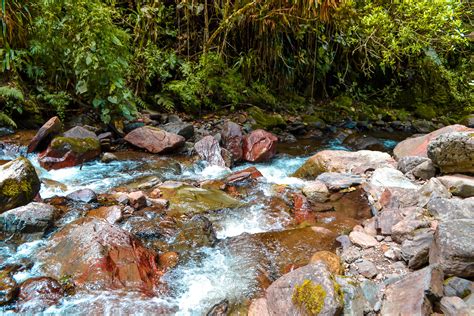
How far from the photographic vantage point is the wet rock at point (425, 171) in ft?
13.7

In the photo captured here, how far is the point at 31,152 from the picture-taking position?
16.9 ft

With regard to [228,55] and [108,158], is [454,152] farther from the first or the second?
[228,55]

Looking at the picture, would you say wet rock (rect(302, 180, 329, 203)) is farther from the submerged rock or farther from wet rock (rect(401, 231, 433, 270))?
the submerged rock

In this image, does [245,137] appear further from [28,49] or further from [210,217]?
[28,49]

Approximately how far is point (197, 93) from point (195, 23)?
1.57 m

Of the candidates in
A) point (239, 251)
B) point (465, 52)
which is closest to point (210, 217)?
point (239, 251)

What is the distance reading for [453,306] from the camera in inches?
86.2

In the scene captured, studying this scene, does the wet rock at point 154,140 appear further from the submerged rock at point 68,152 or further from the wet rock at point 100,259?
the wet rock at point 100,259

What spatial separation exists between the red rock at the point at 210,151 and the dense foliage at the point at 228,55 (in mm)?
1322

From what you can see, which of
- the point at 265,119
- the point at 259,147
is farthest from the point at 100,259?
the point at 265,119

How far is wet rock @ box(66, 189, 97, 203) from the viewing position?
402 centimetres

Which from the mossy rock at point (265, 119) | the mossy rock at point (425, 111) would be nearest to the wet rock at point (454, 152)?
the mossy rock at point (265, 119)

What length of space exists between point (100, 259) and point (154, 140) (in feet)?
10.3

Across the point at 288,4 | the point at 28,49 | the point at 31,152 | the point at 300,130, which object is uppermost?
the point at 288,4
